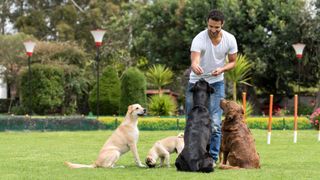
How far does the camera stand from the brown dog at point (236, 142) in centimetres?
970

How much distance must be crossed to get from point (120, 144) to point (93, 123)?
1366cm

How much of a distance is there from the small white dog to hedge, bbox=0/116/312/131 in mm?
13415

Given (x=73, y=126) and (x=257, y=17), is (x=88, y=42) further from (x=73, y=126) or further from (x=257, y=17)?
(x=73, y=126)

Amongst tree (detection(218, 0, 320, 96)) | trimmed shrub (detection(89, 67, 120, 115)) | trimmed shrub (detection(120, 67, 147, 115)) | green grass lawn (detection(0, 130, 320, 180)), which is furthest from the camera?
tree (detection(218, 0, 320, 96))

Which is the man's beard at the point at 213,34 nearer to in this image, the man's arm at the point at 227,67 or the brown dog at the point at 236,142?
the man's arm at the point at 227,67

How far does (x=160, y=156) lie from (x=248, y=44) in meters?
26.7

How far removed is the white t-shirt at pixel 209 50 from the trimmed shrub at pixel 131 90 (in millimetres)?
20480

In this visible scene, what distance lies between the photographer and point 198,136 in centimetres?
909

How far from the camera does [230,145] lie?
9.89 meters

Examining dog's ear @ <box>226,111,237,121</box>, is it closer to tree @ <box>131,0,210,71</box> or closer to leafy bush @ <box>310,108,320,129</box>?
leafy bush @ <box>310,108,320,129</box>

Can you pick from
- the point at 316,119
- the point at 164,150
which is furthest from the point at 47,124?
the point at 164,150

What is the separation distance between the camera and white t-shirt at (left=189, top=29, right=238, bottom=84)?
9.60 m

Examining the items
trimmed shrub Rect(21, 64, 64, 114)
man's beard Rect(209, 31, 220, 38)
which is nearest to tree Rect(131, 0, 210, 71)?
trimmed shrub Rect(21, 64, 64, 114)

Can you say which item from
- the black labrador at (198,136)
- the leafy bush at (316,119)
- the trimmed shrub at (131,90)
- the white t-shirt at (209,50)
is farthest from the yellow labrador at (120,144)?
the trimmed shrub at (131,90)
